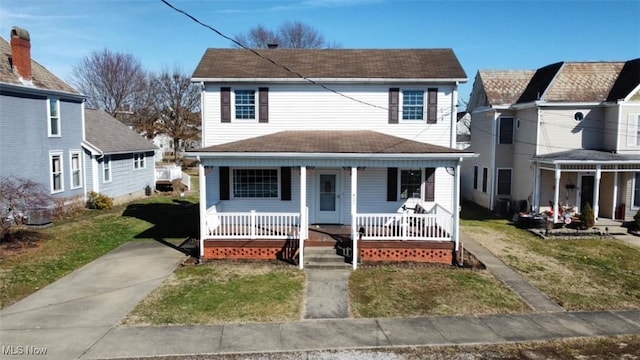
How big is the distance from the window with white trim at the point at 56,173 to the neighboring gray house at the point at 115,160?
1.81 m

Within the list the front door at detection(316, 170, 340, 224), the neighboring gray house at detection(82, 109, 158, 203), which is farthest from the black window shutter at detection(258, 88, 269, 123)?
the neighboring gray house at detection(82, 109, 158, 203)

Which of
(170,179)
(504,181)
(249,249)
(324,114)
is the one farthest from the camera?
(170,179)

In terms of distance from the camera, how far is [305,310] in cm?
940

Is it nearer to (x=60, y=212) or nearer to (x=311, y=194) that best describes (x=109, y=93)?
(x=60, y=212)

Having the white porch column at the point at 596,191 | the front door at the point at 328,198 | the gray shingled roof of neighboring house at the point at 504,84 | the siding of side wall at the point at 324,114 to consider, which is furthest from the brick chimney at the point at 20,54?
the white porch column at the point at 596,191

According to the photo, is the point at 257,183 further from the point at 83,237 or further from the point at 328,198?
the point at 83,237

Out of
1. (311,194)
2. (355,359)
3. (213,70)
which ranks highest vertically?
(213,70)

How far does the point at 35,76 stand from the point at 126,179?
792cm

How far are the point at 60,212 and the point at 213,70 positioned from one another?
10.0 meters

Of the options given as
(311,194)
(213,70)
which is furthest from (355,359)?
(213,70)

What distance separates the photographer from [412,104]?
51.6 feet

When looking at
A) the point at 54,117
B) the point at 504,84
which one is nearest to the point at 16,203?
the point at 54,117

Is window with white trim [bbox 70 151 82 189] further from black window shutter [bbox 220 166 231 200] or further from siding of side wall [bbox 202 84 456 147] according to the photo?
black window shutter [bbox 220 166 231 200]

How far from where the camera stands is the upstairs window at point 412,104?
1568 cm
